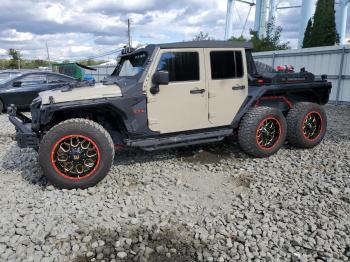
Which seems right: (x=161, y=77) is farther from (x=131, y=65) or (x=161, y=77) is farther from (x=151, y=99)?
(x=131, y=65)

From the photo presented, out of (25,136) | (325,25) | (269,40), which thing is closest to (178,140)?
(25,136)

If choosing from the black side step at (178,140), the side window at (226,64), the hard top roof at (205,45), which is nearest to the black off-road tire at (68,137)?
the black side step at (178,140)

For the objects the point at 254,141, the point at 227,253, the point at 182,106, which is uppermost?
the point at 182,106

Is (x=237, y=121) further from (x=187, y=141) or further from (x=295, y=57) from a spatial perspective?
(x=295, y=57)

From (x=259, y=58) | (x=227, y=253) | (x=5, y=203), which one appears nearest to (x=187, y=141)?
(x=227, y=253)

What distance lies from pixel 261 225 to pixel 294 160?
7.58ft

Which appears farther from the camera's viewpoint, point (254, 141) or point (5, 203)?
point (254, 141)

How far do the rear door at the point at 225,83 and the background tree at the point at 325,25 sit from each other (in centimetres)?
1885

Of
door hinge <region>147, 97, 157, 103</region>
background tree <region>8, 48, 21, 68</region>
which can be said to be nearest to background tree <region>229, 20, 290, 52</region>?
door hinge <region>147, 97, 157, 103</region>

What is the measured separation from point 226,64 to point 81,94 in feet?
7.58

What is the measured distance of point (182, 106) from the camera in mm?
4902

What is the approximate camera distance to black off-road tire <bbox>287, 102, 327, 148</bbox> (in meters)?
5.80

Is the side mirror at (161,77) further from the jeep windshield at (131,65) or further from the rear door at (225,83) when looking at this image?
the rear door at (225,83)

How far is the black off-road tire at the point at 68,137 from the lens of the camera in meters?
4.16
